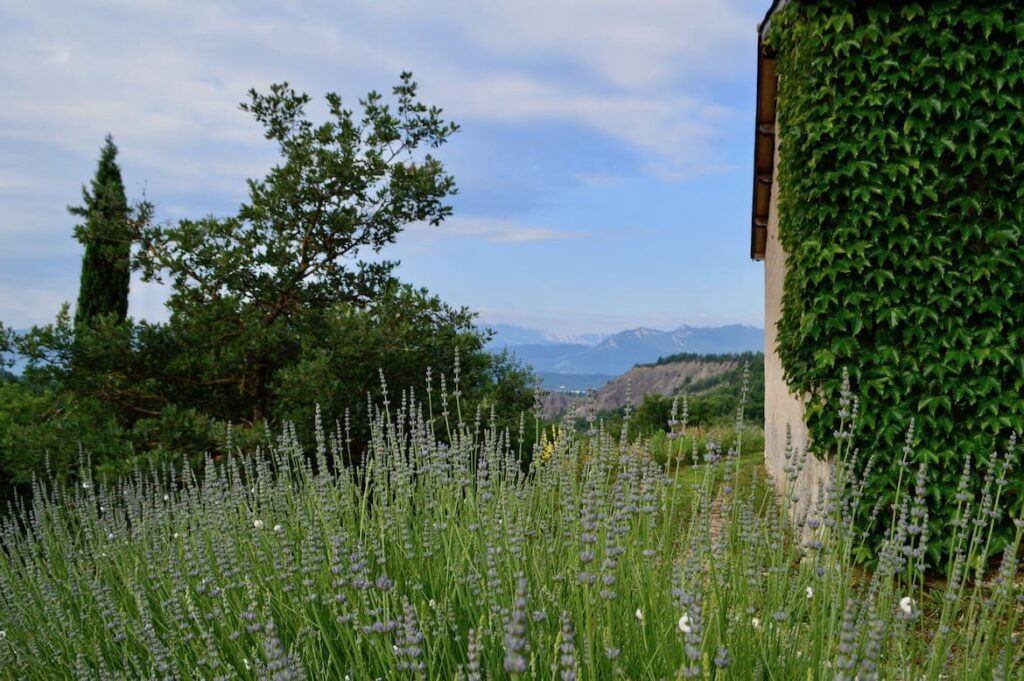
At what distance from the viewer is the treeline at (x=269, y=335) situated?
7.97 metres

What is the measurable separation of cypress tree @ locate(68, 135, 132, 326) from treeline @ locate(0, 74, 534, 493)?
33 millimetres

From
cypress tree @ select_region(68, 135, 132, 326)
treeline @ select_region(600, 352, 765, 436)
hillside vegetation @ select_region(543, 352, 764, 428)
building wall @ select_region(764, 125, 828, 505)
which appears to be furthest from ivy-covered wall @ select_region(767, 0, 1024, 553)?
cypress tree @ select_region(68, 135, 132, 326)

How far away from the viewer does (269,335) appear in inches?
329

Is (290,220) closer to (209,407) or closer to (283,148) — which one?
(283,148)

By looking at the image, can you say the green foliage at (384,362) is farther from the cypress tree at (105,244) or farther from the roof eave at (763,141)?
the roof eave at (763,141)

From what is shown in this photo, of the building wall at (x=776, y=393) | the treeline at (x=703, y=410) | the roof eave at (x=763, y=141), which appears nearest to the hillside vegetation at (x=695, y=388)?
the treeline at (x=703, y=410)

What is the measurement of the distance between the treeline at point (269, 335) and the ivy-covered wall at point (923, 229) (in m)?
3.32

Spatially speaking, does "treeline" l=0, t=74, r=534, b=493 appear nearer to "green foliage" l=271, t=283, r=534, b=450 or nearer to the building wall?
"green foliage" l=271, t=283, r=534, b=450

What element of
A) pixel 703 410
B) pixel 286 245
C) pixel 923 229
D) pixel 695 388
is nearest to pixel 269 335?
pixel 286 245

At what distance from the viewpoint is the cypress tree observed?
9.33 m

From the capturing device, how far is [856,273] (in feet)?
20.9

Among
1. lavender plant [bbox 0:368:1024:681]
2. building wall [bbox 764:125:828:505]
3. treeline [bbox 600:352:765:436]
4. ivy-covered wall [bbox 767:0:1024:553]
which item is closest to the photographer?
lavender plant [bbox 0:368:1024:681]

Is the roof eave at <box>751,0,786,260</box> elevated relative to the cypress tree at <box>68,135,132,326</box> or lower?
elevated

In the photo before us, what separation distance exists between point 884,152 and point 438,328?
444 cm
